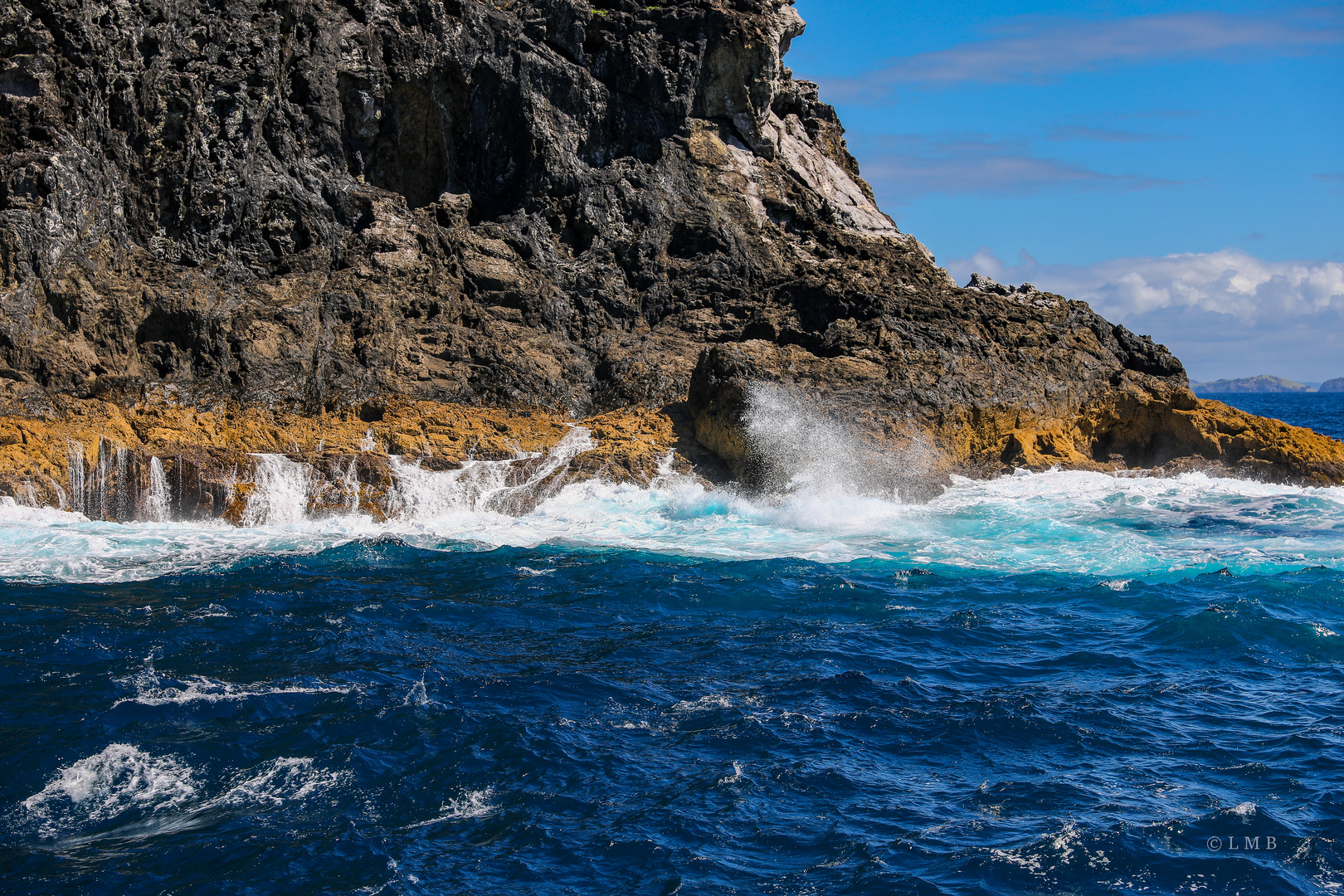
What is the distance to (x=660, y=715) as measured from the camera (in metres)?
9.85

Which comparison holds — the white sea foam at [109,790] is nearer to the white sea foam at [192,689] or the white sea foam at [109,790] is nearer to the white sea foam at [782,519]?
the white sea foam at [192,689]

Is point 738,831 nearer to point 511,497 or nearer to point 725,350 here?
point 511,497

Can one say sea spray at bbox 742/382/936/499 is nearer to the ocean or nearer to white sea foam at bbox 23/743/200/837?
the ocean

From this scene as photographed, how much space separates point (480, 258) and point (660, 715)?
16.7 metres

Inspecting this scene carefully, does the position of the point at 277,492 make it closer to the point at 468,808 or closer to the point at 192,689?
the point at 192,689

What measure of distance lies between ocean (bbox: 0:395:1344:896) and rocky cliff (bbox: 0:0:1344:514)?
4.37m

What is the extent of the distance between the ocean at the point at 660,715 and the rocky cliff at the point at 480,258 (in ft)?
14.3

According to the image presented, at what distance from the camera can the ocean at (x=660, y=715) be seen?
7.31 metres

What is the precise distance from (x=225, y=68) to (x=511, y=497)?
11804mm

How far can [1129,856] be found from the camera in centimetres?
738

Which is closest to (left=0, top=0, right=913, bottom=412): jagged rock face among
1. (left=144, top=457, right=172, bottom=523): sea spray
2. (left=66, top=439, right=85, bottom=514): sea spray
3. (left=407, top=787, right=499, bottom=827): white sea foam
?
(left=66, top=439, right=85, bottom=514): sea spray

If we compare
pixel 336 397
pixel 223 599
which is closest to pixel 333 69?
pixel 336 397

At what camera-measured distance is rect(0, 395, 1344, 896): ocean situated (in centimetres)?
731

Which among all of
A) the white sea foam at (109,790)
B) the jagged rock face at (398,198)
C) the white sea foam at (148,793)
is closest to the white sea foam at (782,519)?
the jagged rock face at (398,198)
